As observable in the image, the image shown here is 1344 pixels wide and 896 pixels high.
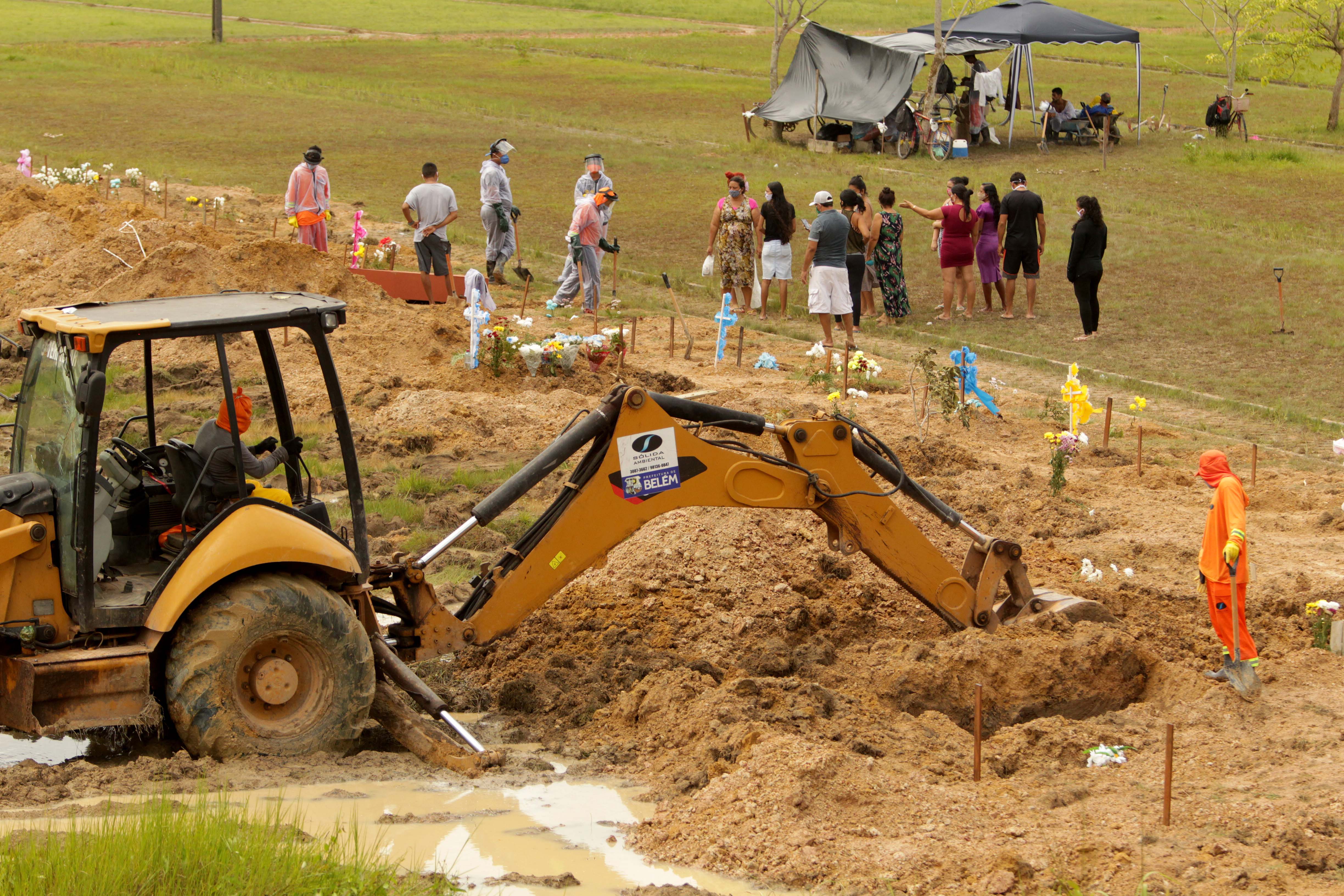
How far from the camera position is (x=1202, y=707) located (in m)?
6.98

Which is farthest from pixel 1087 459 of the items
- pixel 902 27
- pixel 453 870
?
pixel 902 27

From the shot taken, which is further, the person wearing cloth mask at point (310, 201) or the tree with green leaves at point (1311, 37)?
the tree with green leaves at point (1311, 37)

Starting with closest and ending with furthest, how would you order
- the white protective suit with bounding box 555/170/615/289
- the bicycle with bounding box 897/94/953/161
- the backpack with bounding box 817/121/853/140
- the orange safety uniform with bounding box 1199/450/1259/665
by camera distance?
the orange safety uniform with bounding box 1199/450/1259/665 → the white protective suit with bounding box 555/170/615/289 → the bicycle with bounding box 897/94/953/161 → the backpack with bounding box 817/121/853/140

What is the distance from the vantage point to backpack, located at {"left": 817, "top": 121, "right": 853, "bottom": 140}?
106ft

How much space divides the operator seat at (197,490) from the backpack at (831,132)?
27.8 m

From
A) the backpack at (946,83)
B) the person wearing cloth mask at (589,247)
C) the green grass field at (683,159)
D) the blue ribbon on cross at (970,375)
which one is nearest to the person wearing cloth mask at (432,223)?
the person wearing cloth mask at (589,247)

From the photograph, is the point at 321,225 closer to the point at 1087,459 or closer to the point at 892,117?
the point at 1087,459

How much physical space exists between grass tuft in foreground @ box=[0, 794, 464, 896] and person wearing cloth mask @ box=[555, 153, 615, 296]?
12719mm

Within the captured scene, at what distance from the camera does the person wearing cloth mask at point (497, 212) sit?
57.4ft

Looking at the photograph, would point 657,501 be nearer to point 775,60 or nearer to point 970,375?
point 970,375

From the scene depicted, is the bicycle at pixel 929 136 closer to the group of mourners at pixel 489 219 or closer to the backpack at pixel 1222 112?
the backpack at pixel 1222 112

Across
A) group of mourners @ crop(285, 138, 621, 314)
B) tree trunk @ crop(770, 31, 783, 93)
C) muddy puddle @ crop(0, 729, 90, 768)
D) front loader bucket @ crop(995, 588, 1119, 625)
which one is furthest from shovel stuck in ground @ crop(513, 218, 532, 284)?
tree trunk @ crop(770, 31, 783, 93)

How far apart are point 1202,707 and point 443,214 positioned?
11.7 metres

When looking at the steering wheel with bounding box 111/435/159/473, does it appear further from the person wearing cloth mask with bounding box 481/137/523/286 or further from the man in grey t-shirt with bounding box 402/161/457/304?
the person wearing cloth mask with bounding box 481/137/523/286
